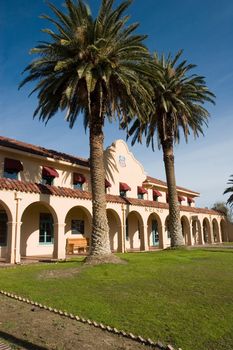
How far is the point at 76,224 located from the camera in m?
26.5

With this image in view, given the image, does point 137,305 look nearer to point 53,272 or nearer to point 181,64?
point 53,272

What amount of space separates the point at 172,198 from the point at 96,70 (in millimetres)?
13065

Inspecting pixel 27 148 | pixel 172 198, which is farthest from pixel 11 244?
pixel 172 198

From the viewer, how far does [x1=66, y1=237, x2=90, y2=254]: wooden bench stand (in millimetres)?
24203

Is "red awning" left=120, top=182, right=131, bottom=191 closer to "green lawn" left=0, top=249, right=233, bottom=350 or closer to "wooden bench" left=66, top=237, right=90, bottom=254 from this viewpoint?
"wooden bench" left=66, top=237, right=90, bottom=254

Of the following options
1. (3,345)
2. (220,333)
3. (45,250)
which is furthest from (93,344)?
(45,250)

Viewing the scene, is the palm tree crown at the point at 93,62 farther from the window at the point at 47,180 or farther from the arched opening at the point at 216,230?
the arched opening at the point at 216,230

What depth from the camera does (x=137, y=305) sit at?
8227mm

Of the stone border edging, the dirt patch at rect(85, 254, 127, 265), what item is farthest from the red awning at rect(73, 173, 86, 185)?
the stone border edging

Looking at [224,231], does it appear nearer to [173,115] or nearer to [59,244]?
[173,115]

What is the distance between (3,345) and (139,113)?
48.6 ft

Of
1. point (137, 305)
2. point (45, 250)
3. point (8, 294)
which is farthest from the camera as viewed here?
point (45, 250)

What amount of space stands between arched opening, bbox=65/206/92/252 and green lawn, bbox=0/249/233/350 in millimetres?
10774

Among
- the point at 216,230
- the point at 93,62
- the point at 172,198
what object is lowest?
the point at 216,230
